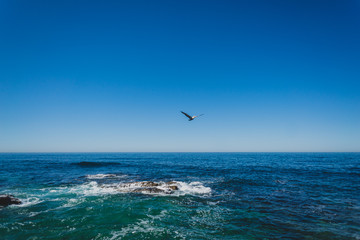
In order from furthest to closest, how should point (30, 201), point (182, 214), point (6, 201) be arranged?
point (30, 201)
point (6, 201)
point (182, 214)

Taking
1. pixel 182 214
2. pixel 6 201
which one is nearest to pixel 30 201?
pixel 6 201

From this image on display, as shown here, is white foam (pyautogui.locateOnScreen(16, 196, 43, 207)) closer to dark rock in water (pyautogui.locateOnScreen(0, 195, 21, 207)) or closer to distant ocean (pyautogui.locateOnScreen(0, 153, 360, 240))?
distant ocean (pyautogui.locateOnScreen(0, 153, 360, 240))

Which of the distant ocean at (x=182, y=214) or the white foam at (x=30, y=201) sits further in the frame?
the white foam at (x=30, y=201)

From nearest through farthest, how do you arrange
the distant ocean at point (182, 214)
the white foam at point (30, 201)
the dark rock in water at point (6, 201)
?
the distant ocean at point (182, 214), the dark rock in water at point (6, 201), the white foam at point (30, 201)

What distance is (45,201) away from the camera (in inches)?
696

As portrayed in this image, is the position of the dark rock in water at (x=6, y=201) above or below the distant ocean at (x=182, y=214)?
above

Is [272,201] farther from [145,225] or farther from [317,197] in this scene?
[145,225]

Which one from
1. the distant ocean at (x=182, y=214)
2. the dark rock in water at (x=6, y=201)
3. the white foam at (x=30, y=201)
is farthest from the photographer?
the white foam at (x=30, y=201)

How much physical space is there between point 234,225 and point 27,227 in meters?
14.2

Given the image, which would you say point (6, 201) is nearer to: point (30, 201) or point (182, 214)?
point (30, 201)

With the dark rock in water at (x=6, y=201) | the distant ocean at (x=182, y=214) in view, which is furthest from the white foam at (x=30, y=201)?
the dark rock in water at (x=6, y=201)

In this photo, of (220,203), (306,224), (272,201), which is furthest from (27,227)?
(272,201)

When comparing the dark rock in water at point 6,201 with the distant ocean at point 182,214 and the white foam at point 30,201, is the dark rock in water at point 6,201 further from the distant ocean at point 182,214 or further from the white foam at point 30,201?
the distant ocean at point 182,214

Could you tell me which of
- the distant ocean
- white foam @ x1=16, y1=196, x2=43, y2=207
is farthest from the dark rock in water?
the distant ocean
